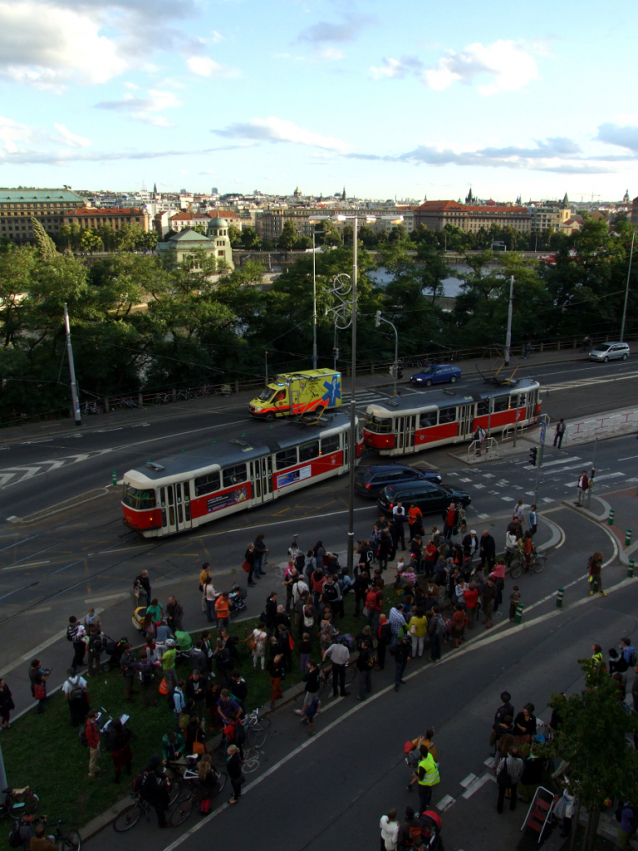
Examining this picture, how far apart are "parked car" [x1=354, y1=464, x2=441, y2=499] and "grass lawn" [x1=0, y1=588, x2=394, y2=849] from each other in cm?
1027

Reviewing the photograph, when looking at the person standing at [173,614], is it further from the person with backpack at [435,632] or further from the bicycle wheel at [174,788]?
the person with backpack at [435,632]

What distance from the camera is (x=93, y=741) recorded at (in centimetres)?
1123

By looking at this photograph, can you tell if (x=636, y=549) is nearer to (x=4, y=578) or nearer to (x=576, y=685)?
(x=576, y=685)

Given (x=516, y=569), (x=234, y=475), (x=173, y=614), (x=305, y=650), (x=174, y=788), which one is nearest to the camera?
(x=174, y=788)

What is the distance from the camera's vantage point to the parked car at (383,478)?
2450 cm

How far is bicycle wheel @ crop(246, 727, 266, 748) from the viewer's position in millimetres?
12188

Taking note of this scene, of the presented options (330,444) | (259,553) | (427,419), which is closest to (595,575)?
(259,553)

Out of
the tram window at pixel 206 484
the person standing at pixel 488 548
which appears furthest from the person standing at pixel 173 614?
the person standing at pixel 488 548

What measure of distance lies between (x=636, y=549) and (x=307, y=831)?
591 inches

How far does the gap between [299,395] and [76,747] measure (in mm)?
22671

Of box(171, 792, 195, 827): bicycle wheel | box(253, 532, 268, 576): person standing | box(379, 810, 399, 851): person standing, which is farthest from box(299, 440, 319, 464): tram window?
box(379, 810, 399, 851): person standing

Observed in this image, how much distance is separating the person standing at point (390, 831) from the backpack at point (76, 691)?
6429mm

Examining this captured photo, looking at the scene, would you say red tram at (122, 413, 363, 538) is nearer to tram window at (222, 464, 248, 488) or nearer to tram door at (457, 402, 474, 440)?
tram window at (222, 464, 248, 488)

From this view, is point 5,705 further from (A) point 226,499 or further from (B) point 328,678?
(A) point 226,499
